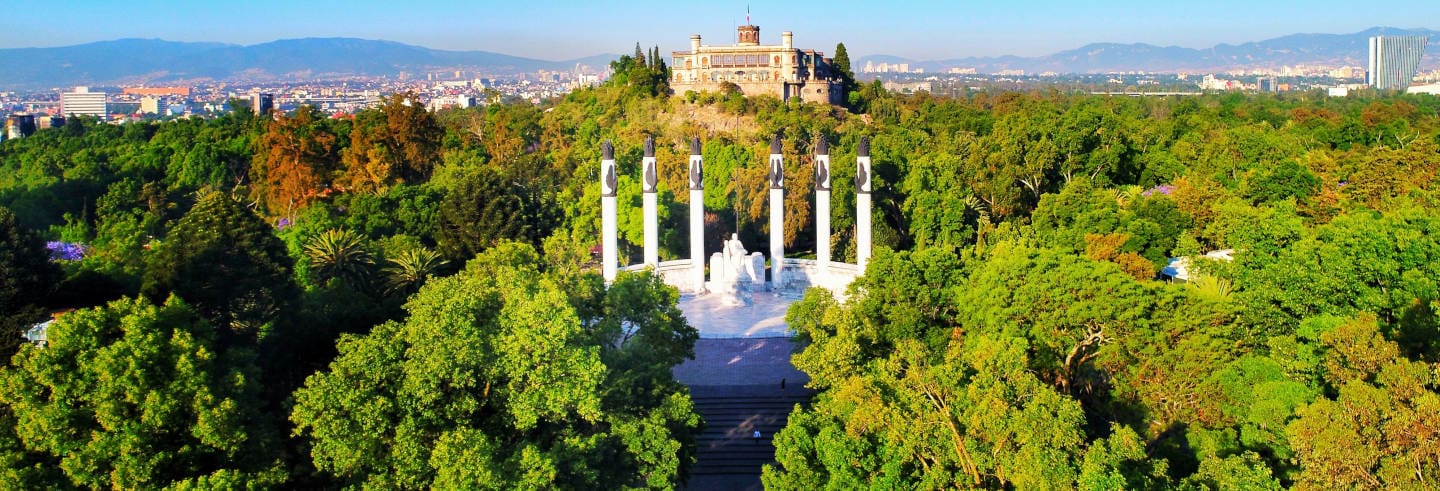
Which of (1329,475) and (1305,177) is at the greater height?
(1305,177)

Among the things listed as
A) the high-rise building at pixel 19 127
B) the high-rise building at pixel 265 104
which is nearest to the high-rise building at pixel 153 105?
the high-rise building at pixel 265 104

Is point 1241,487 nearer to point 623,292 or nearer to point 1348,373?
point 1348,373

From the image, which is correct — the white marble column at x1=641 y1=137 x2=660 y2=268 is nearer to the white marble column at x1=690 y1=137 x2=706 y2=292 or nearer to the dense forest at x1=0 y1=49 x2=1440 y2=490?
the white marble column at x1=690 y1=137 x2=706 y2=292

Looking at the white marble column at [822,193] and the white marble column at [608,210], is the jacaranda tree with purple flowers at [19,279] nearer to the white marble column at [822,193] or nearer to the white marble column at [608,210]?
the white marble column at [608,210]

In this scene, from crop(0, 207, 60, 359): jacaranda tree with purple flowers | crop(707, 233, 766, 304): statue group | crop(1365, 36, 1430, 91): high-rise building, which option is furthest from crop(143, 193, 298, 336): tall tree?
crop(1365, 36, 1430, 91): high-rise building

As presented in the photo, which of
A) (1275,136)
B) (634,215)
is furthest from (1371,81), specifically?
(634,215)

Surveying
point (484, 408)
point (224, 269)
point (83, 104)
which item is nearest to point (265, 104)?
point (83, 104)
